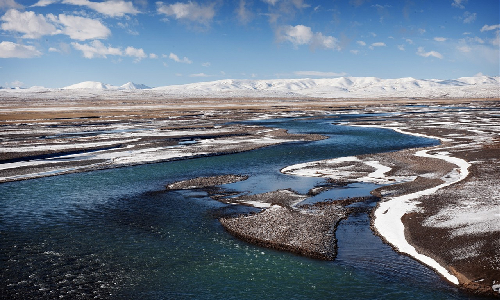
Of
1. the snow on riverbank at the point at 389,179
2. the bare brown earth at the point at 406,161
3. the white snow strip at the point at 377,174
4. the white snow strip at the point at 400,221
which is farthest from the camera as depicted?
the white snow strip at the point at 377,174

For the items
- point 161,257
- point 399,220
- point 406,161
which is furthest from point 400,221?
point 406,161

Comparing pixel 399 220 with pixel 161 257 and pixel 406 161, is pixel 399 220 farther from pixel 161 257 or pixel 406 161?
pixel 406 161

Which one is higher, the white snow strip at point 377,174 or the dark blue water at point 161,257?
the white snow strip at point 377,174

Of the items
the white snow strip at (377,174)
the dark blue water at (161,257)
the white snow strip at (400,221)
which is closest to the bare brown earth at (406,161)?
the white snow strip at (400,221)

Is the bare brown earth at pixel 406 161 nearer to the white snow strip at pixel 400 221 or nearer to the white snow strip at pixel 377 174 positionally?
the white snow strip at pixel 400 221

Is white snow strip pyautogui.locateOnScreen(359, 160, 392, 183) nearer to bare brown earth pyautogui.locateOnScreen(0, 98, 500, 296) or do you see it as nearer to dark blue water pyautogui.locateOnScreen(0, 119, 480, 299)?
bare brown earth pyautogui.locateOnScreen(0, 98, 500, 296)

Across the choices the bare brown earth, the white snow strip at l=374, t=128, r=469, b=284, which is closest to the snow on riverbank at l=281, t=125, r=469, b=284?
the white snow strip at l=374, t=128, r=469, b=284

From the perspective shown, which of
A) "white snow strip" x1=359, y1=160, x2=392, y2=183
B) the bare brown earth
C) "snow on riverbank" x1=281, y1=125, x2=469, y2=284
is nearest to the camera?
the bare brown earth

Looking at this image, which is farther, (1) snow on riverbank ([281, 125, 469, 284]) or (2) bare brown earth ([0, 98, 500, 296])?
(1) snow on riverbank ([281, 125, 469, 284])
